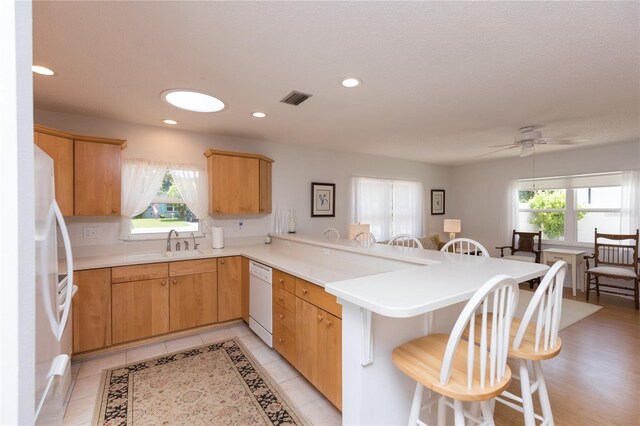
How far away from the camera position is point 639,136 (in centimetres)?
400

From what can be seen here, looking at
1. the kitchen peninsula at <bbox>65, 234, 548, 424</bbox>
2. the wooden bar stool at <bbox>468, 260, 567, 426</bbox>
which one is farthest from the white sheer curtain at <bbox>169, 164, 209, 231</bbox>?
the wooden bar stool at <bbox>468, 260, 567, 426</bbox>

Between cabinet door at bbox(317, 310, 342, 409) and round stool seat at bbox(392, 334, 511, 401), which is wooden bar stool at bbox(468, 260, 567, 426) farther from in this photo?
cabinet door at bbox(317, 310, 342, 409)

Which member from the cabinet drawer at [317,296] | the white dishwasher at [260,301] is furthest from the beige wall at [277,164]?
the cabinet drawer at [317,296]

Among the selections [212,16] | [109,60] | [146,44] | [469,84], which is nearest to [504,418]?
[469,84]

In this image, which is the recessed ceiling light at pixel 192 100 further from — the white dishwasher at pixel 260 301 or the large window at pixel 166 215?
the white dishwasher at pixel 260 301

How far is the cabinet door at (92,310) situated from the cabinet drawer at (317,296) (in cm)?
187

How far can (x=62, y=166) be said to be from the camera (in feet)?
8.65

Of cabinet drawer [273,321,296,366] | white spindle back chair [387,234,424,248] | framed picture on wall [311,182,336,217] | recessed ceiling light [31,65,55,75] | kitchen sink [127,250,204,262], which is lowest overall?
cabinet drawer [273,321,296,366]

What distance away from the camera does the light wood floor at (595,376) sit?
6.24 ft

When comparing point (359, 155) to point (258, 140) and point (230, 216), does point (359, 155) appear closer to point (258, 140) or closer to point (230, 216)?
point (258, 140)

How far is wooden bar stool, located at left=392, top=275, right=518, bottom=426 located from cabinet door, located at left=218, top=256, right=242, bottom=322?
7.71 feet

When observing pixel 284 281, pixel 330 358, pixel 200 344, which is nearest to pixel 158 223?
pixel 200 344

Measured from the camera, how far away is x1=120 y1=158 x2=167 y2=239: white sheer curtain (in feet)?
10.7

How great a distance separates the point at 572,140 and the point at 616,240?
175 cm
